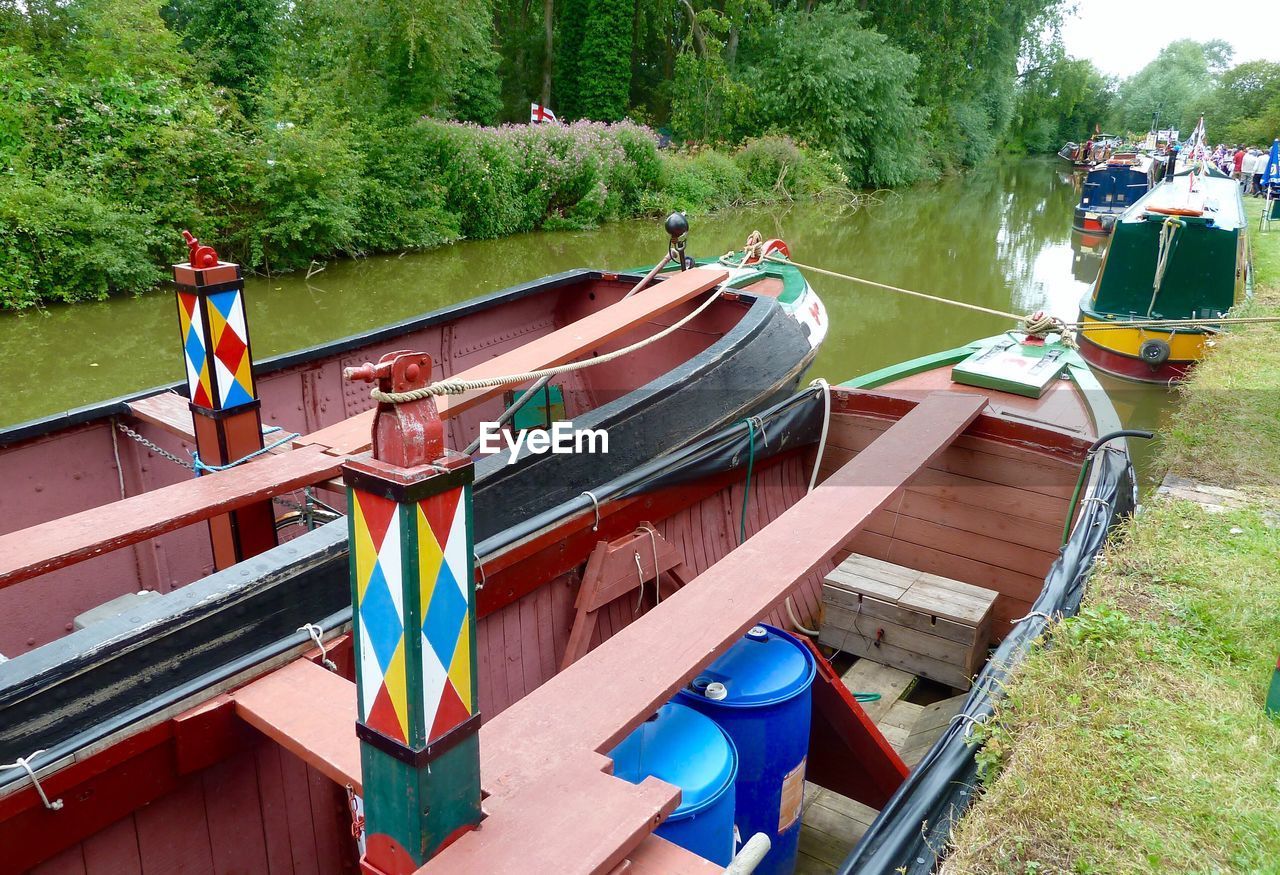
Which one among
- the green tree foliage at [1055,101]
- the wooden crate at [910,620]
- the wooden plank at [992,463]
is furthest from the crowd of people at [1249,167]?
the wooden crate at [910,620]

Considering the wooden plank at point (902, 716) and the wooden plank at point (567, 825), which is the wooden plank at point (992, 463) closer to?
the wooden plank at point (902, 716)

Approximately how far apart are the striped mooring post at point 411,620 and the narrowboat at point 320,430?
1.21 metres

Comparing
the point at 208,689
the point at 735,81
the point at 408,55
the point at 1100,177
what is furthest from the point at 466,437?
the point at 735,81

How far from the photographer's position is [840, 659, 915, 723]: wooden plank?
13.8ft

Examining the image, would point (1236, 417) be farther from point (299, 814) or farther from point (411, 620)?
point (411, 620)

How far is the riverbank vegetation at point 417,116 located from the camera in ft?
41.5

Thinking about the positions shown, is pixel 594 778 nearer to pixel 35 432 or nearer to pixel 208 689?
pixel 208 689

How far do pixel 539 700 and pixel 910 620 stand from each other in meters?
2.52

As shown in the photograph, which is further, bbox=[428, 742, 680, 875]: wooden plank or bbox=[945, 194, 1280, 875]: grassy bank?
bbox=[945, 194, 1280, 875]: grassy bank

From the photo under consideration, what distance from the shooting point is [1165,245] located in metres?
10.6

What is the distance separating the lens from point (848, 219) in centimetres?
2436

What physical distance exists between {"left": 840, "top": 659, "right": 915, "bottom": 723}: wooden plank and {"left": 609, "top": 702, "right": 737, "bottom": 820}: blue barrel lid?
1.85m

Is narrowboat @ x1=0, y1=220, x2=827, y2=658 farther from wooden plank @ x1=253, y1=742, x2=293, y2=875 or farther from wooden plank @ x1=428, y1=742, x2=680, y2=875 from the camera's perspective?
wooden plank @ x1=428, y1=742, x2=680, y2=875

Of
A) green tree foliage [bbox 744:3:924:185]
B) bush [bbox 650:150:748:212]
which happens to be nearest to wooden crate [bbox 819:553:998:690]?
bush [bbox 650:150:748:212]
